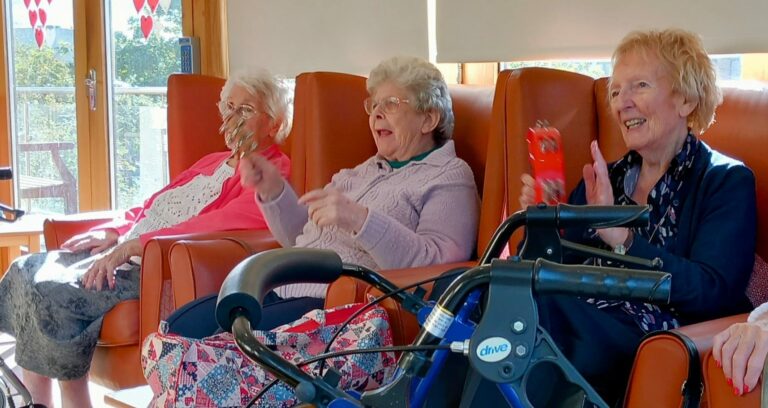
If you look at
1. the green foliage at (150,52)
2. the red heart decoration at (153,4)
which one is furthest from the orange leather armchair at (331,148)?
the red heart decoration at (153,4)

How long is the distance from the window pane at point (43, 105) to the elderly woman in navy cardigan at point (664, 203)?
3697mm

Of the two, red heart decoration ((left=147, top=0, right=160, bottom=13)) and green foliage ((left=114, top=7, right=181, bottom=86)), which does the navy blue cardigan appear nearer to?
green foliage ((left=114, top=7, right=181, bottom=86))

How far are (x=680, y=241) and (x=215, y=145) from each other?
184 centimetres

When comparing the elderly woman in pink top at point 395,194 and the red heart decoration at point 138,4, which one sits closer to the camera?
the elderly woman in pink top at point 395,194

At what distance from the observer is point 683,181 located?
6.03 ft

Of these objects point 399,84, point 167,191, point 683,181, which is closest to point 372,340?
point 683,181

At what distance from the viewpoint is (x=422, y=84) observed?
96.0 inches

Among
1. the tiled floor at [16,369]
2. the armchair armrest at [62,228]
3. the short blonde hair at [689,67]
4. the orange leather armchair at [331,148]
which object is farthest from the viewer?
the tiled floor at [16,369]

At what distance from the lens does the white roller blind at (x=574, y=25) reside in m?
2.15

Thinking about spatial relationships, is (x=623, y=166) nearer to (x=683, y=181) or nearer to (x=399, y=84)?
(x=683, y=181)

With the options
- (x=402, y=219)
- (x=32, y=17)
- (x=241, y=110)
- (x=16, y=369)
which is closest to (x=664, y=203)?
(x=402, y=219)

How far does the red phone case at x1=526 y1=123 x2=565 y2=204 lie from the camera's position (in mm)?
1656

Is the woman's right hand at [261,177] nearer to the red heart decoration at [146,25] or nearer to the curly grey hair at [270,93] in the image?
the curly grey hair at [270,93]

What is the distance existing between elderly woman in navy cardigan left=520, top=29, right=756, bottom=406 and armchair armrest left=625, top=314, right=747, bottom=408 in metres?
0.15
